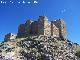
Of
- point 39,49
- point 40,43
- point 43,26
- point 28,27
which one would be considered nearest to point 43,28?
point 43,26

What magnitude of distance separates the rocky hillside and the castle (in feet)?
16.4

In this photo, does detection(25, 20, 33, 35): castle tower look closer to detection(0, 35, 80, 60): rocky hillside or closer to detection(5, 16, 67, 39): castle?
detection(5, 16, 67, 39): castle

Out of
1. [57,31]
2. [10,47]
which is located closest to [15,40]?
[10,47]

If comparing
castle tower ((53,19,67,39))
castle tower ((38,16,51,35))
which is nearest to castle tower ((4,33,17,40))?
castle tower ((38,16,51,35))

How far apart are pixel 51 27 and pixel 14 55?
2615cm

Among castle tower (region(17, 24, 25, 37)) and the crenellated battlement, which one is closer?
the crenellated battlement

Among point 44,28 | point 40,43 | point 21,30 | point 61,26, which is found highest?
point 61,26

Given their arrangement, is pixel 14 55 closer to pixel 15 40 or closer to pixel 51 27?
pixel 15 40

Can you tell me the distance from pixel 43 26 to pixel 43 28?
801 mm

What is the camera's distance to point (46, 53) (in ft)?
373

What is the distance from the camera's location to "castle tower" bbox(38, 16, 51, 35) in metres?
130

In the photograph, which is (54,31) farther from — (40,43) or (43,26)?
(40,43)

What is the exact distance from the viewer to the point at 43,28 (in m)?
130

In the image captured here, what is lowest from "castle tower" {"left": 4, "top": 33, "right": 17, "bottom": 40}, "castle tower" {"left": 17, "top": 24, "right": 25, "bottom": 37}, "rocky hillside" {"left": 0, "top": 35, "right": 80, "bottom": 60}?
"rocky hillside" {"left": 0, "top": 35, "right": 80, "bottom": 60}
